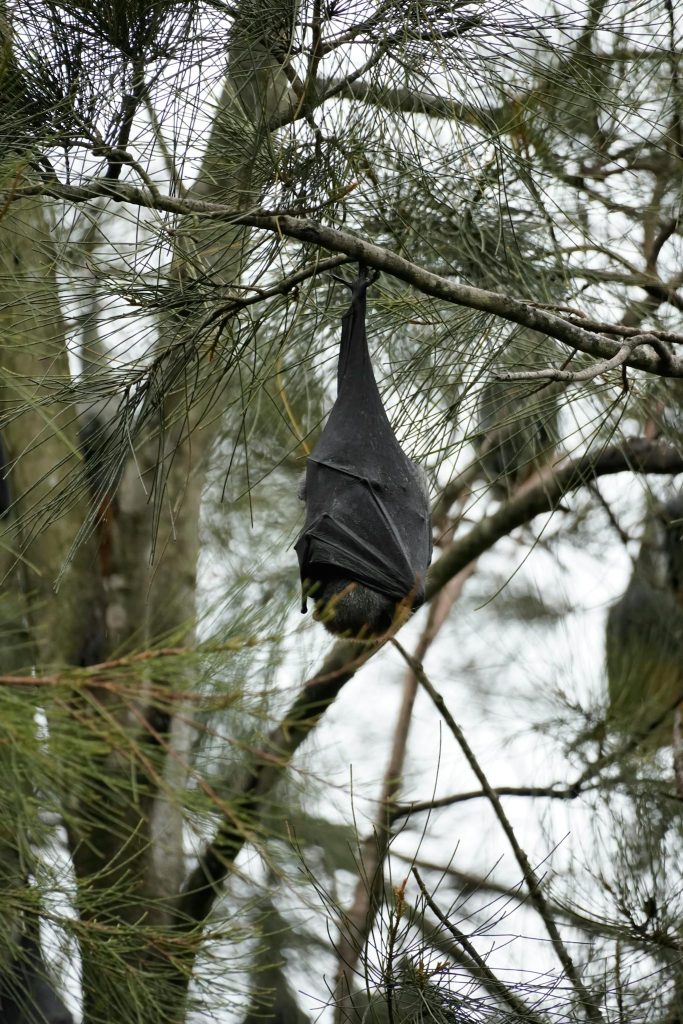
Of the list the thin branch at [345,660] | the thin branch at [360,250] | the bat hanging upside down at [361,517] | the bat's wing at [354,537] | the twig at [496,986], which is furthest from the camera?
the thin branch at [345,660]

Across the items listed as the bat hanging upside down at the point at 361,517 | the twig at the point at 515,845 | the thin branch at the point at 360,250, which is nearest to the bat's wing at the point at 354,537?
the bat hanging upside down at the point at 361,517

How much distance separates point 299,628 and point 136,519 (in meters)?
1.98

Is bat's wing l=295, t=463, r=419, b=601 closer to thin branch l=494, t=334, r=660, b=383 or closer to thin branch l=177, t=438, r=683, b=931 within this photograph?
thin branch l=177, t=438, r=683, b=931

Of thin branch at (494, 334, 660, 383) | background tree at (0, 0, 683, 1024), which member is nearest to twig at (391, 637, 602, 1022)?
background tree at (0, 0, 683, 1024)

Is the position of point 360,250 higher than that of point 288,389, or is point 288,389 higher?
point 288,389

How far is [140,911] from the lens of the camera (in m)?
4.79

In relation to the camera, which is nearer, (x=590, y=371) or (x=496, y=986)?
(x=590, y=371)

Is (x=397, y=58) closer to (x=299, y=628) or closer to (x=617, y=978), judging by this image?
(x=299, y=628)

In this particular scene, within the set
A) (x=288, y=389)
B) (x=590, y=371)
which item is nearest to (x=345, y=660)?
(x=288, y=389)

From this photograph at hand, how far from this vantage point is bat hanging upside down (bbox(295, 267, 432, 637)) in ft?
9.45

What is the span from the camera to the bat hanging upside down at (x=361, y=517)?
9.45 ft

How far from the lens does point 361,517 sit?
302cm

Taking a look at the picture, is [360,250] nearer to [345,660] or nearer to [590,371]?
[590,371]

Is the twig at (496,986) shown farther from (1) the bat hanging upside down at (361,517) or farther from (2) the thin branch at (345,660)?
(2) the thin branch at (345,660)
